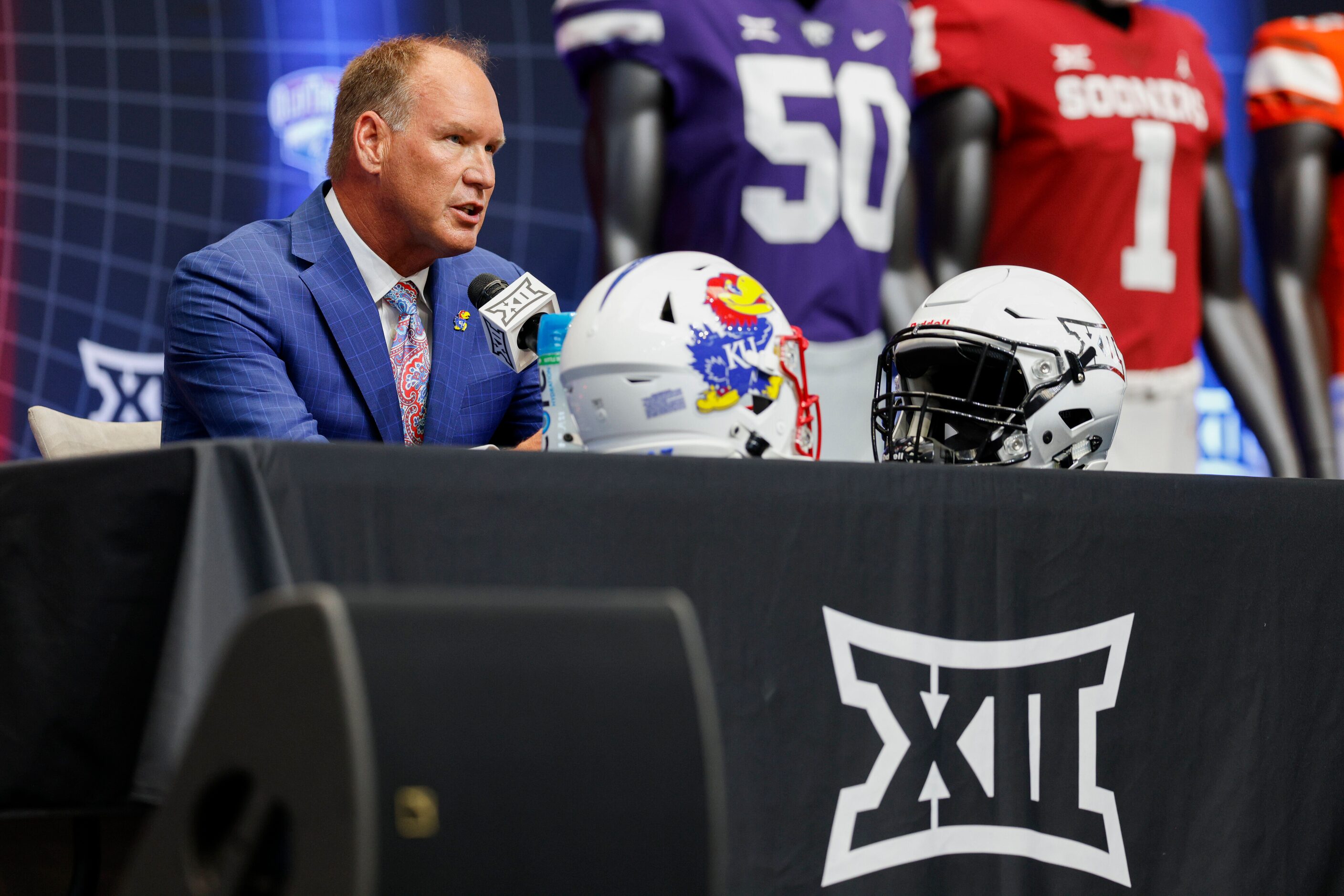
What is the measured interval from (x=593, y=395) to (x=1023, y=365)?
21.6 inches

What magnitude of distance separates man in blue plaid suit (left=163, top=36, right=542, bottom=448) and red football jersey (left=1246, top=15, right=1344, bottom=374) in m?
2.27

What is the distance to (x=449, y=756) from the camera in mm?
669

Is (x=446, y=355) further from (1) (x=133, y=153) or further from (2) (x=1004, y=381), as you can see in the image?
(1) (x=133, y=153)

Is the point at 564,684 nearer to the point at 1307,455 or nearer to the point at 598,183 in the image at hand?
the point at 598,183

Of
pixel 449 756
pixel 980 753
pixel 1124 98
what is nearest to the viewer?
pixel 449 756

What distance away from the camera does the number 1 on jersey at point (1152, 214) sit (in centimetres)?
310

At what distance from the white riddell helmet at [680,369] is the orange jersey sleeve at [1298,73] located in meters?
2.38

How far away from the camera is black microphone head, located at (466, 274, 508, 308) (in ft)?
5.62

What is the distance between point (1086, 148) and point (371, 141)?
5.88ft

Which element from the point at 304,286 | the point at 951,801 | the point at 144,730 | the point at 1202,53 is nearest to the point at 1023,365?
the point at 951,801

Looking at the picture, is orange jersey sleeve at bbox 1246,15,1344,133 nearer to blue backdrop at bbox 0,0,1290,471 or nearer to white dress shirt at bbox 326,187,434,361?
blue backdrop at bbox 0,0,1290,471

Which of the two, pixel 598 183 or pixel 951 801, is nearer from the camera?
pixel 951 801

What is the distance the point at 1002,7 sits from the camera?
3105 millimetres

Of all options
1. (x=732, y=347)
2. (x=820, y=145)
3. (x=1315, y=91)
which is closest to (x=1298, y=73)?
(x=1315, y=91)
